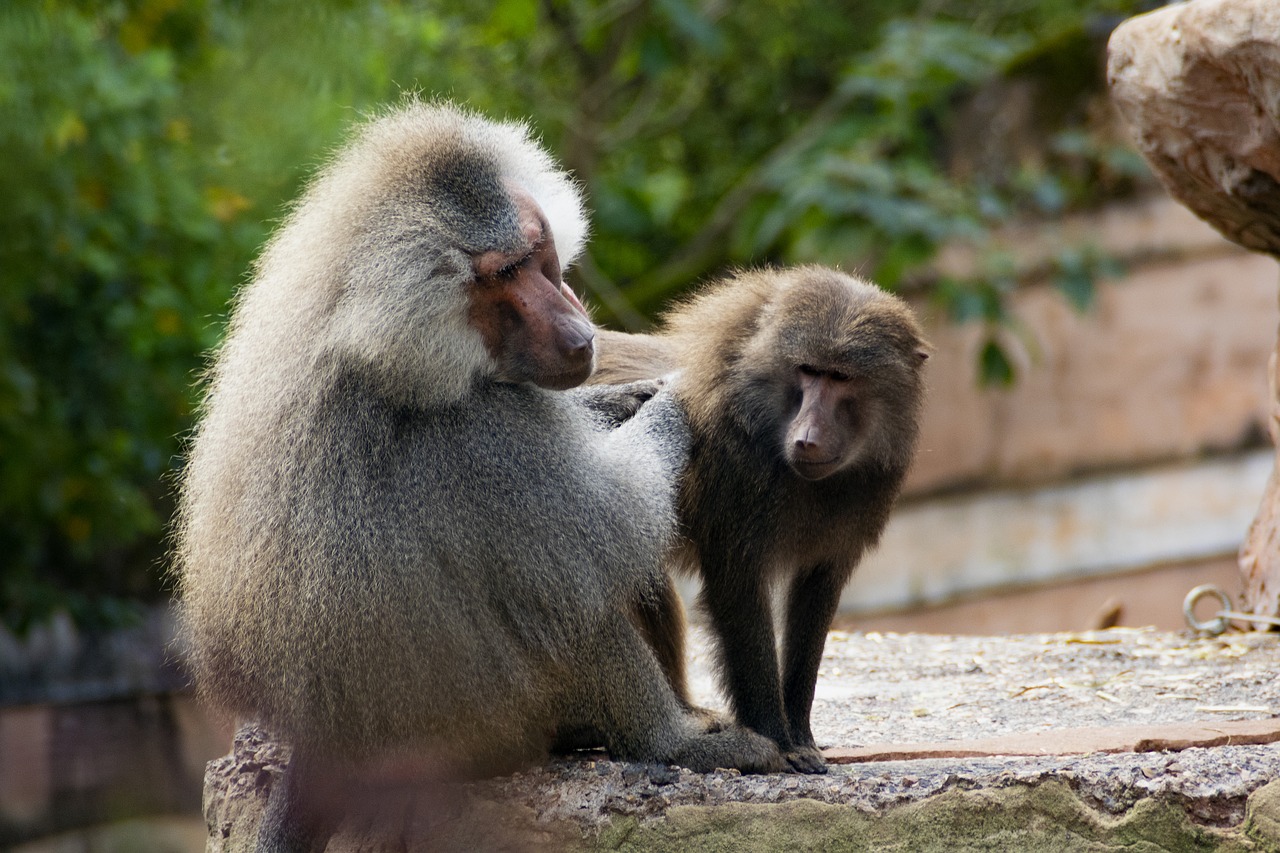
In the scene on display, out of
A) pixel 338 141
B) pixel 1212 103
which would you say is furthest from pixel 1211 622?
pixel 338 141

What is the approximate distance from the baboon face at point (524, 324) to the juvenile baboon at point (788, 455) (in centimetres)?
51

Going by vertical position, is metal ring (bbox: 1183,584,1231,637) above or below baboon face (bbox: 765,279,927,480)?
below

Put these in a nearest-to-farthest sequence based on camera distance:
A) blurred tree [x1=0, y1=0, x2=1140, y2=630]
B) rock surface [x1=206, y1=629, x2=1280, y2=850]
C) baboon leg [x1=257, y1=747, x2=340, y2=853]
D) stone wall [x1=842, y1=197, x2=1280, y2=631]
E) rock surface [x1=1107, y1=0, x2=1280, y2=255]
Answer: rock surface [x1=206, y1=629, x2=1280, y2=850] < baboon leg [x1=257, y1=747, x2=340, y2=853] < rock surface [x1=1107, y1=0, x2=1280, y2=255] < blurred tree [x1=0, y1=0, x2=1140, y2=630] < stone wall [x1=842, y1=197, x2=1280, y2=631]

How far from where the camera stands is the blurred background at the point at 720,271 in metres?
7.34

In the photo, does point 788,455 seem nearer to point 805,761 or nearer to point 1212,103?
point 805,761

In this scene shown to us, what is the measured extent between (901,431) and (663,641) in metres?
0.88

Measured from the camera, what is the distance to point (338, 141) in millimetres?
5570

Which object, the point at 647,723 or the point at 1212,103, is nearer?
the point at 647,723

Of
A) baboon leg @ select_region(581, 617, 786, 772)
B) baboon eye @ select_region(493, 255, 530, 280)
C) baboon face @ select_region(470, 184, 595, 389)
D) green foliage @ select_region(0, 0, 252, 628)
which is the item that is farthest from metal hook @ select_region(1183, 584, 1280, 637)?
green foliage @ select_region(0, 0, 252, 628)

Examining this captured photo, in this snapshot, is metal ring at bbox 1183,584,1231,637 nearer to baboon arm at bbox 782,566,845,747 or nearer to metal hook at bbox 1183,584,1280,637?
metal hook at bbox 1183,584,1280,637

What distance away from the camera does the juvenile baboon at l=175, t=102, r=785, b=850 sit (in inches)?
126

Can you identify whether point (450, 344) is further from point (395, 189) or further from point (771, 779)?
point (771, 779)

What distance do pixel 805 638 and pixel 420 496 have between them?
1193mm

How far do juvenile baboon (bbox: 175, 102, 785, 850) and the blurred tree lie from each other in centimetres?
129
